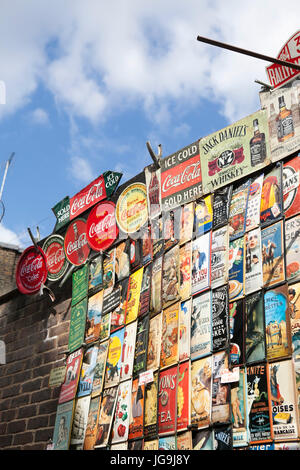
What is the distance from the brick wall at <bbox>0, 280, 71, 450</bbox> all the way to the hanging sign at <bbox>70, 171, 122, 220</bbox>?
4.13 ft

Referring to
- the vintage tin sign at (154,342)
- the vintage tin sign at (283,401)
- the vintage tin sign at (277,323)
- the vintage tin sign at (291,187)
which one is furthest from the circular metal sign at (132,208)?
the vintage tin sign at (283,401)

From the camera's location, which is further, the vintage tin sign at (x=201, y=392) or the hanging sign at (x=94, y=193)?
the hanging sign at (x=94, y=193)

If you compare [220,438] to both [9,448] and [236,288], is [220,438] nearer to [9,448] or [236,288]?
[236,288]

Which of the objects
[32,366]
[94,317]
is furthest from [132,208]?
[32,366]

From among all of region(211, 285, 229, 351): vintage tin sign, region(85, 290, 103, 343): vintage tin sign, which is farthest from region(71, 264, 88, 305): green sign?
region(211, 285, 229, 351): vintage tin sign

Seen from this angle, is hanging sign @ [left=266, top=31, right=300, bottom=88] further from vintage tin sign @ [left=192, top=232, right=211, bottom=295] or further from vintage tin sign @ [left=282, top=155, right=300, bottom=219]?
vintage tin sign @ [left=192, top=232, right=211, bottom=295]

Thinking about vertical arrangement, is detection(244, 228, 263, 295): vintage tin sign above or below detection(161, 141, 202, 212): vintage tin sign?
below

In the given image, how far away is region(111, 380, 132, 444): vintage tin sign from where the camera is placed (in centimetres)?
593

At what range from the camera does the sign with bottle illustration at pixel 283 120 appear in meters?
5.29

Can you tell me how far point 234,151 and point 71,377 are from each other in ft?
12.3

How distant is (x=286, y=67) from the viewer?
549cm

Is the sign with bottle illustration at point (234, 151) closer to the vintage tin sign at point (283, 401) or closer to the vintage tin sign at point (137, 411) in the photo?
the vintage tin sign at point (283, 401)

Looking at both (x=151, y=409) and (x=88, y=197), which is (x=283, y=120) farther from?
(x=88, y=197)

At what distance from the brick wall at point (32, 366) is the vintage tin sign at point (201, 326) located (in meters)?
2.75
